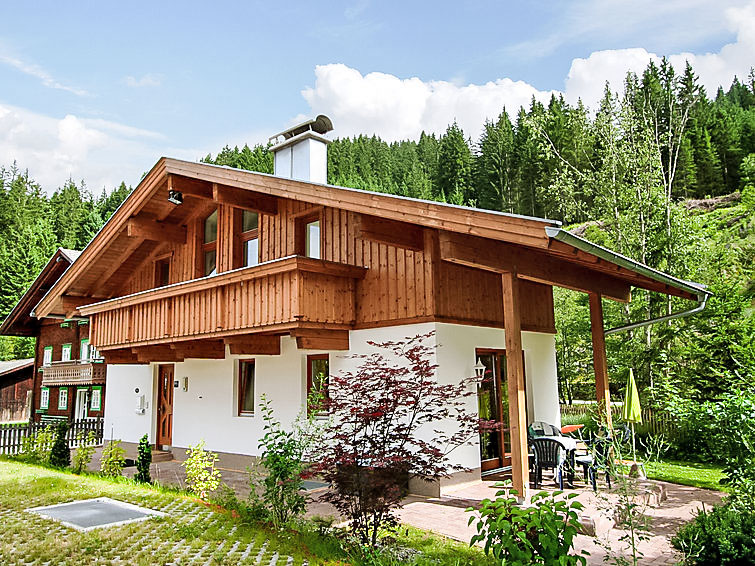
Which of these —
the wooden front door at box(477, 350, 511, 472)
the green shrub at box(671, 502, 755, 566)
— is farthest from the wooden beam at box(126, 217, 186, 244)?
the green shrub at box(671, 502, 755, 566)

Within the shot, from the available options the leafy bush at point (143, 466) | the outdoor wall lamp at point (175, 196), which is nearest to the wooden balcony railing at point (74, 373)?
the outdoor wall lamp at point (175, 196)

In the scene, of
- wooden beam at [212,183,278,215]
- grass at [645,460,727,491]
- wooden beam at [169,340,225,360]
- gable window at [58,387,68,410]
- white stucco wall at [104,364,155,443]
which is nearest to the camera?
grass at [645,460,727,491]

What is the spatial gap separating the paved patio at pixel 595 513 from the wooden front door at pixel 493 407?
3.21 feet

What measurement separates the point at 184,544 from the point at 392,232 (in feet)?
17.2

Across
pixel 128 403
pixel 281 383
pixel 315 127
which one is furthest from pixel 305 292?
pixel 128 403

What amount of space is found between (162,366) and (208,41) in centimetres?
853

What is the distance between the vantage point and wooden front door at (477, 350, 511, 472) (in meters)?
10.5

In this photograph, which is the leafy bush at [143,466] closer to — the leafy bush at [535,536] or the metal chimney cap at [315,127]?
the metal chimney cap at [315,127]

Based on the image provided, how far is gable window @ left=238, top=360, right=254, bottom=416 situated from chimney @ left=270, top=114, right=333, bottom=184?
172 inches

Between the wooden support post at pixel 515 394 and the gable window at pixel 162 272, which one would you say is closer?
the wooden support post at pixel 515 394

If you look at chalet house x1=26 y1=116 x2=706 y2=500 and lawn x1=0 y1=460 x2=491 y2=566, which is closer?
lawn x1=0 y1=460 x2=491 y2=566

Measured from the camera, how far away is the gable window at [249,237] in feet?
41.9

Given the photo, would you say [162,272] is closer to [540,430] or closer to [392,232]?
[392,232]

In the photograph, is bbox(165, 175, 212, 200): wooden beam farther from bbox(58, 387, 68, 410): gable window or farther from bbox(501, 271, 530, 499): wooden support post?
bbox(58, 387, 68, 410): gable window
